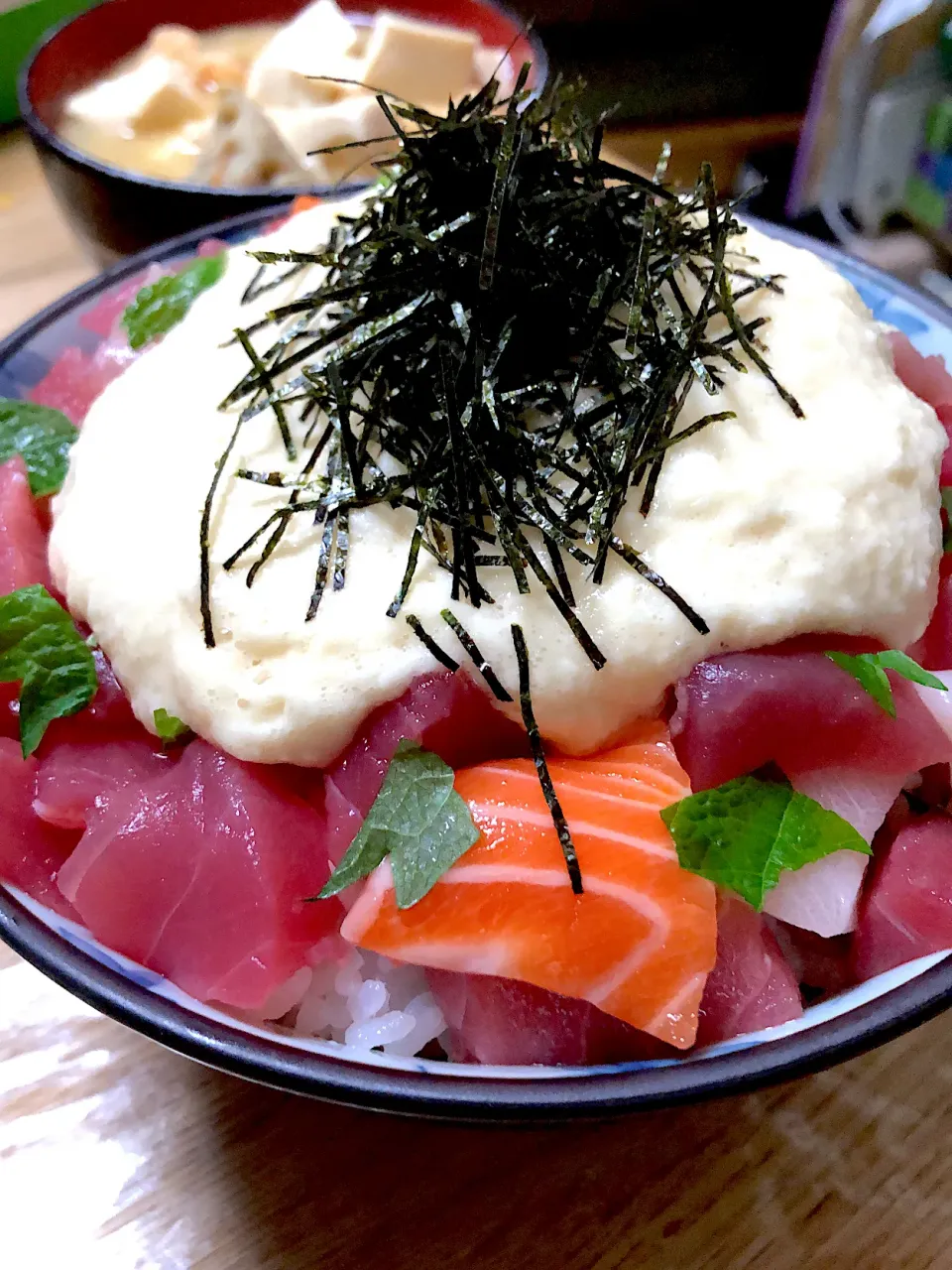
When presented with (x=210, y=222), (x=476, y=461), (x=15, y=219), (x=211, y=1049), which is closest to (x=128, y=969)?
(x=211, y=1049)

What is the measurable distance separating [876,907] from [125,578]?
96 cm

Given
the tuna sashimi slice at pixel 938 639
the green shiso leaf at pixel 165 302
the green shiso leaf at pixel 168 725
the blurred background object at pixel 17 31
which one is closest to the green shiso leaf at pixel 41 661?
the green shiso leaf at pixel 168 725

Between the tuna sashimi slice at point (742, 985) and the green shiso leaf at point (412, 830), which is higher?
the green shiso leaf at point (412, 830)

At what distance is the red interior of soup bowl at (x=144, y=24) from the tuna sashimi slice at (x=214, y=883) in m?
2.34

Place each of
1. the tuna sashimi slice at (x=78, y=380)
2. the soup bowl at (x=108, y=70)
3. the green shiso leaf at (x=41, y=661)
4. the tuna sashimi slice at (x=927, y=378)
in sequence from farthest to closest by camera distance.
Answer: the soup bowl at (x=108, y=70) < the tuna sashimi slice at (x=78, y=380) < the tuna sashimi slice at (x=927, y=378) < the green shiso leaf at (x=41, y=661)

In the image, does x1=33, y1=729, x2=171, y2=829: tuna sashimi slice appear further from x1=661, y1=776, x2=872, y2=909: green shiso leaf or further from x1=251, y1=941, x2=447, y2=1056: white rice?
x1=661, y1=776, x2=872, y2=909: green shiso leaf

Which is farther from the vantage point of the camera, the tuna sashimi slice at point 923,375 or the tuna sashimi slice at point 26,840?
the tuna sashimi slice at point 923,375

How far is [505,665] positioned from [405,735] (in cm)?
14

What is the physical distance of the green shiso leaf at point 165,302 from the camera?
1738 millimetres

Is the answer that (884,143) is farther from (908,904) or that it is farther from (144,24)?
(908,904)

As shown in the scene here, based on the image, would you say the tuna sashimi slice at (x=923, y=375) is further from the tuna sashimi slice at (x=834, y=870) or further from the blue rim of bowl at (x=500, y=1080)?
the blue rim of bowl at (x=500, y=1080)

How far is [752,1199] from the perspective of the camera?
1294mm

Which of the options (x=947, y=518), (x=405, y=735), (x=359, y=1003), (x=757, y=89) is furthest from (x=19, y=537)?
(x=757, y=89)

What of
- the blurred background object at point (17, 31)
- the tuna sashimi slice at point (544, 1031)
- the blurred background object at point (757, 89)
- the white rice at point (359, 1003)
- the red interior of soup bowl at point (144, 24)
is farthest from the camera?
the blurred background object at point (17, 31)
